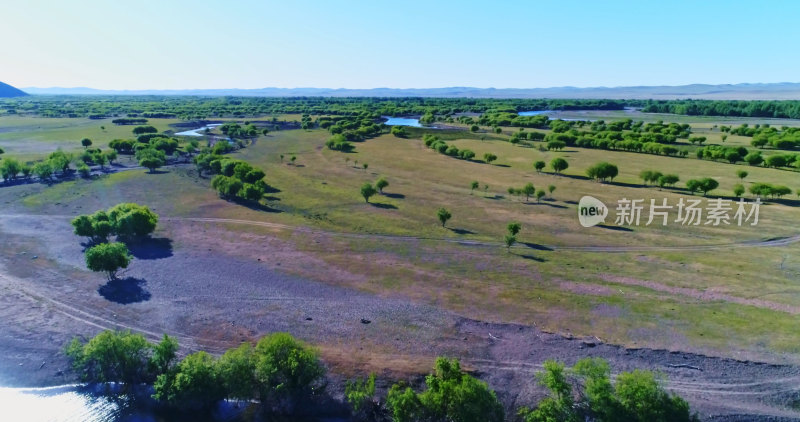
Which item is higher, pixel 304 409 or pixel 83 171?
pixel 83 171

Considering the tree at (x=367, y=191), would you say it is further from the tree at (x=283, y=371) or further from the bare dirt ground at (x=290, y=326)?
the tree at (x=283, y=371)

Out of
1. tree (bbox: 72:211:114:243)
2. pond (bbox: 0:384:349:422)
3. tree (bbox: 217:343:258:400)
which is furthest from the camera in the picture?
tree (bbox: 72:211:114:243)

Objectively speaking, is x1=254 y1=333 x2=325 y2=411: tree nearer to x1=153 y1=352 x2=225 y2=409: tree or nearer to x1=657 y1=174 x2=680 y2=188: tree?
x1=153 y1=352 x2=225 y2=409: tree

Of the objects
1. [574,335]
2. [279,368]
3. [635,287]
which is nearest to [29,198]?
[279,368]

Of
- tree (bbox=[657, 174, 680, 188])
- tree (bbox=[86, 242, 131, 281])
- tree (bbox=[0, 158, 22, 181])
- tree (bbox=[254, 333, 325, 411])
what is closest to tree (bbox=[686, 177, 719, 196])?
tree (bbox=[657, 174, 680, 188])

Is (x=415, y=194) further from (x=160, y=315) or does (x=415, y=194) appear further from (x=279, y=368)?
(x=279, y=368)

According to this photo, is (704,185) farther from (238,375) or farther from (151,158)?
(151,158)

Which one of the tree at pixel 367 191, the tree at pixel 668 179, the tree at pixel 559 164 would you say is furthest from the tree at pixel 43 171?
the tree at pixel 668 179
